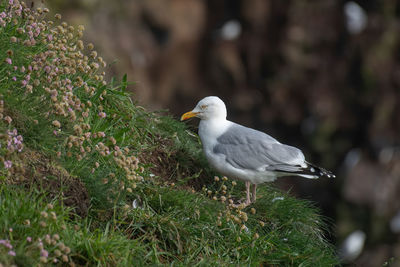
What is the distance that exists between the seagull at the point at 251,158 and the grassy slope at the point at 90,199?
0.20 meters

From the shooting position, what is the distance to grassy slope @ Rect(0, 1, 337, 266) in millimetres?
3477

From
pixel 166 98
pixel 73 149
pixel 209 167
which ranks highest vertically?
pixel 73 149

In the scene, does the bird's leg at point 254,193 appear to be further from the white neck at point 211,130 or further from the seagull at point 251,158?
the white neck at point 211,130

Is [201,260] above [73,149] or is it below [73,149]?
below

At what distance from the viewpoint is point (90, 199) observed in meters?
3.95

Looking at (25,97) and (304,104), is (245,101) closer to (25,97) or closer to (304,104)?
(304,104)

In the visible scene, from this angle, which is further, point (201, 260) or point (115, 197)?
point (115, 197)

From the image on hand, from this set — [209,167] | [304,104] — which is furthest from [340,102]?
[209,167]

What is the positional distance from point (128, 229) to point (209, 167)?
144 cm

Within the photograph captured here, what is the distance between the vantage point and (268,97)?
10109 mm

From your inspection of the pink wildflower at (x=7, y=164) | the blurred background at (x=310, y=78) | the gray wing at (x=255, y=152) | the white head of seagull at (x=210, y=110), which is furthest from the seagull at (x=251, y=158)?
the blurred background at (x=310, y=78)

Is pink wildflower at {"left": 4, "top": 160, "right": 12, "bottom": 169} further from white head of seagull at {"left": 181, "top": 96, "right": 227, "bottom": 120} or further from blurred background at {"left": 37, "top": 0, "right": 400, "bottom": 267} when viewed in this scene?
blurred background at {"left": 37, "top": 0, "right": 400, "bottom": 267}

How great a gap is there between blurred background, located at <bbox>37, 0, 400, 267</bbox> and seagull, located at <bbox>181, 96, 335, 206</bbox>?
14.8ft

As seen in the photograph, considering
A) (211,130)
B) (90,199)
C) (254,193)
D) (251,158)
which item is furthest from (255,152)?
(90,199)
